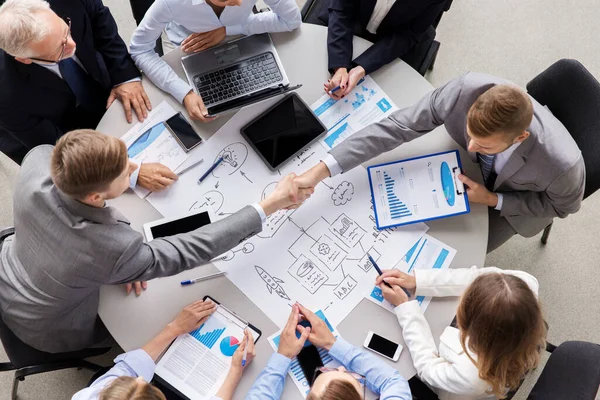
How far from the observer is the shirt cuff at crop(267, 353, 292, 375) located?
163cm

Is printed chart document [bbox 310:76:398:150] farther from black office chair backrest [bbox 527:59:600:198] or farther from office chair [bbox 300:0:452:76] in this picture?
black office chair backrest [bbox 527:59:600:198]

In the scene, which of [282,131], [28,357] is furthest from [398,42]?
[28,357]

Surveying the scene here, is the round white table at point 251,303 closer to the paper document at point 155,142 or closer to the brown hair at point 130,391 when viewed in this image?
the paper document at point 155,142

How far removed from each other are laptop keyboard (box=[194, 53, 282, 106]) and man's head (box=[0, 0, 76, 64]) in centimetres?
51

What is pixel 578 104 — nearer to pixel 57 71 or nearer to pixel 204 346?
pixel 204 346

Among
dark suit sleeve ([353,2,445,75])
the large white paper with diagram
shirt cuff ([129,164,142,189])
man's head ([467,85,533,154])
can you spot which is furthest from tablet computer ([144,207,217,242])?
man's head ([467,85,533,154])


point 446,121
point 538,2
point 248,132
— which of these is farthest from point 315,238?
point 538,2

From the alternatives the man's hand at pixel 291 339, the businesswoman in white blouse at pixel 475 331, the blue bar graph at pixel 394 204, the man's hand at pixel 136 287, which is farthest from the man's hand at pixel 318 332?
the man's hand at pixel 136 287

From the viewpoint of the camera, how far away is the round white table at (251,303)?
1713 mm

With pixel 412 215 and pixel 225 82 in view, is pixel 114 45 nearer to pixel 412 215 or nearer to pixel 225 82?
pixel 225 82

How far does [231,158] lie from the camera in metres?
1.90

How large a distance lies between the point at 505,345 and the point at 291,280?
69 cm

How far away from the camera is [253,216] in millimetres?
1739

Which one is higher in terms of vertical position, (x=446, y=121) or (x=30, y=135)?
(x=30, y=135)
